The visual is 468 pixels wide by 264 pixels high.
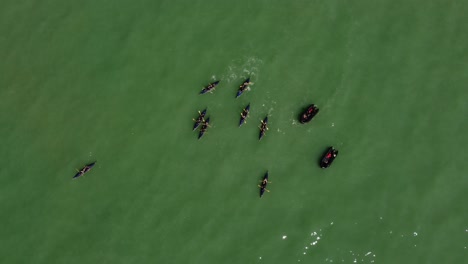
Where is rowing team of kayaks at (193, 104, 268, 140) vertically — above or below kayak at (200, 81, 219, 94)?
below

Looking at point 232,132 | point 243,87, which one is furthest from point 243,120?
point 243,87

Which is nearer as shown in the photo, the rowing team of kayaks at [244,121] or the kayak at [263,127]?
the rowing team of kayaks at [244,121]

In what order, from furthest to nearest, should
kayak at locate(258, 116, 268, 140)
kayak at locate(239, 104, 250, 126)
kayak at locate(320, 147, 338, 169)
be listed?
kayak at locate(239, 104, 250, 126) < kayak at locate(258, 116, 268, 140) < kayak at locate(320, 147, 338, 169)

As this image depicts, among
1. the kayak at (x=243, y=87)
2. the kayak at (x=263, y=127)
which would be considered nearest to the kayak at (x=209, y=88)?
the kayak at (x=243, y=87)

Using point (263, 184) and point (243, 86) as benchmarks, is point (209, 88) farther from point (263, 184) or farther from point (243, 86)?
point (263, 184)

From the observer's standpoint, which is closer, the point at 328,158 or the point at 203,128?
the point at 328,158

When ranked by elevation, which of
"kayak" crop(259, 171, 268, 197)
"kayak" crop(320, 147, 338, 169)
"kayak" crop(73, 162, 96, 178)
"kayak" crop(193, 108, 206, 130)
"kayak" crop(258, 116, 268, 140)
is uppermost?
"kayak" crop(193, 108, 206, 130)

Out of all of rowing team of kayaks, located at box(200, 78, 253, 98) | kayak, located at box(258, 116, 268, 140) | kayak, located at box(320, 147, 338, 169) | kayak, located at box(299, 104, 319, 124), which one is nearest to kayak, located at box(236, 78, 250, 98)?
rowing team of kayaks, located at box(200, 78, 253, 98)

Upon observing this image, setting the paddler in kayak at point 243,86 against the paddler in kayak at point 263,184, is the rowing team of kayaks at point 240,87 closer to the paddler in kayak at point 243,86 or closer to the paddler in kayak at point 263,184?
the paddler in kayak at point 243,86

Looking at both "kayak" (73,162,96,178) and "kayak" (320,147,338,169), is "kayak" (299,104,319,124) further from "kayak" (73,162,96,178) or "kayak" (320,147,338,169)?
"kayak" (73,162,96,178)

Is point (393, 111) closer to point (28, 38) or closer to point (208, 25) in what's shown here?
point (208, 25)
